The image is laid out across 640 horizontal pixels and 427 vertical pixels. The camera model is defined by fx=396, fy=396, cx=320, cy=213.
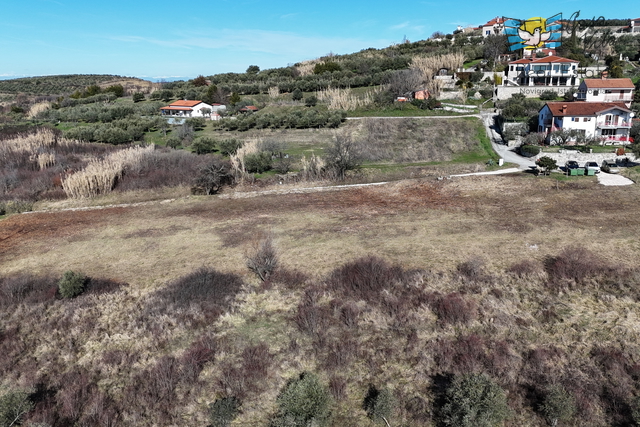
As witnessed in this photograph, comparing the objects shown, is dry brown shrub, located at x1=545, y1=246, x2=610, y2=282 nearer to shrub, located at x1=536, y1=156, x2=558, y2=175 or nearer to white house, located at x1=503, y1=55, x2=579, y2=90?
shrub, located at x1=536, y1=156, x2=558, y2=175

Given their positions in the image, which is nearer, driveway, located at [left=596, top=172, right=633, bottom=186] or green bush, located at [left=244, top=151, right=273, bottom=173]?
driveway, located at [left=596, top=172, right=633, bottom=186]

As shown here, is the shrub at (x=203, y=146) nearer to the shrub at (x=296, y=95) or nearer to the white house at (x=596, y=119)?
the shrub at (x=296, y=95)

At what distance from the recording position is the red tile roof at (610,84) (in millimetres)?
50244

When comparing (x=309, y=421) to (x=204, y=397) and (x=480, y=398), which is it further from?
(x=480, y=398)

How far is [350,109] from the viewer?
6581 centimetres

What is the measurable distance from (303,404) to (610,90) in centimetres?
5802

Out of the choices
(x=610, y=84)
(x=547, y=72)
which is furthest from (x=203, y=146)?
(x=547, y=72)

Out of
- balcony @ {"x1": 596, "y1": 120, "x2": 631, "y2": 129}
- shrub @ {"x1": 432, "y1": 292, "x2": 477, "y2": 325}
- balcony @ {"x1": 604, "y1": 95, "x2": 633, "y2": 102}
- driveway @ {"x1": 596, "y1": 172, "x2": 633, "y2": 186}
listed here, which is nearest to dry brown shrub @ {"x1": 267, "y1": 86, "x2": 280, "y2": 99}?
balcony @ {"x1": 604, "y1": 95, "x2": 633, "y2": 102}

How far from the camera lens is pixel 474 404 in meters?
11.4

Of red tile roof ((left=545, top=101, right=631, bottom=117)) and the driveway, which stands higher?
red tile roof ((left=545, top=101, right=631, bottom=117))

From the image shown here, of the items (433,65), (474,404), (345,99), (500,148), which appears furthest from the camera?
(433,65)

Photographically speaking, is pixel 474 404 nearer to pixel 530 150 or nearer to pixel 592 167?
pixel 592 167

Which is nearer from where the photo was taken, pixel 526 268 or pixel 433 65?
pixel 526 268

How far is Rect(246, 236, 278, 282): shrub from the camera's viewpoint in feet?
66.3
